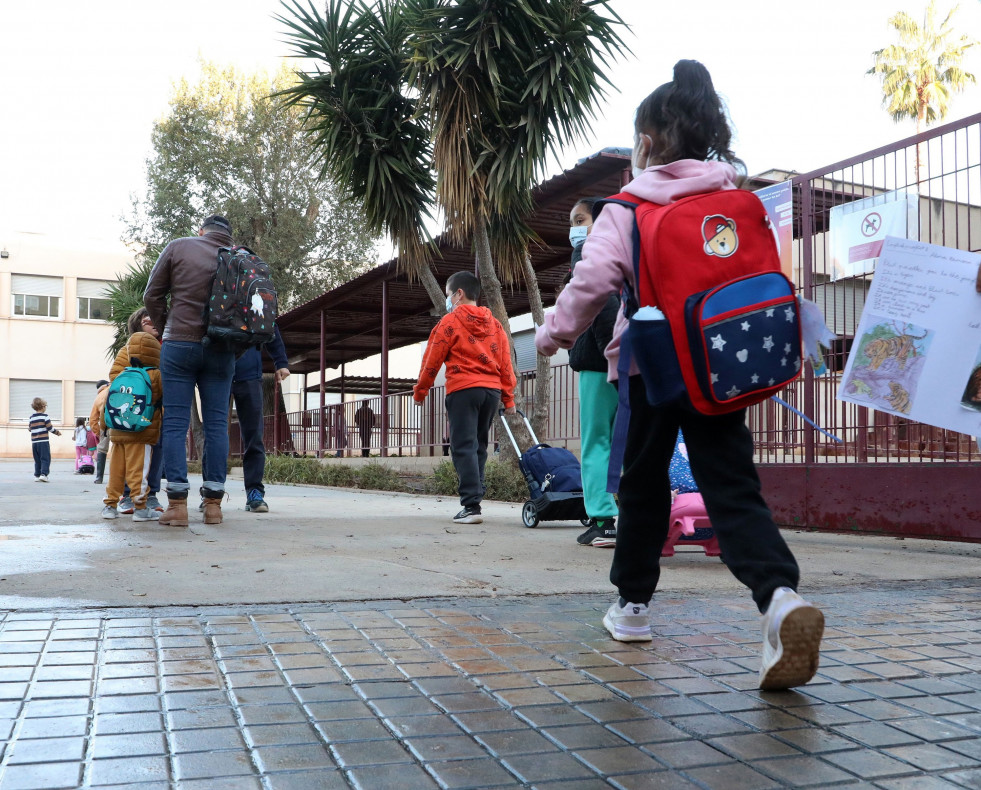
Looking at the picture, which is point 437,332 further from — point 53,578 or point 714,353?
point 714,353

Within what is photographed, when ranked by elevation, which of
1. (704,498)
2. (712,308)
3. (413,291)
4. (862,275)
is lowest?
(704,498)

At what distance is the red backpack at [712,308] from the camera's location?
2.24m

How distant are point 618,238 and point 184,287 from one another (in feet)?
12.1

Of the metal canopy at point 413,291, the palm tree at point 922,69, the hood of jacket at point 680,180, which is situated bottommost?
the hood of jacket at point 680,180

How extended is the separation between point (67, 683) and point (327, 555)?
7.47 ft

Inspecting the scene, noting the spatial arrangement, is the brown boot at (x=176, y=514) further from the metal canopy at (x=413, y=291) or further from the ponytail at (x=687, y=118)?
the metal canopy at (x=413, y=291)

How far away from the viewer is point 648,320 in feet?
7.52

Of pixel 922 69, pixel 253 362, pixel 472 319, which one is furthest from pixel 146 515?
pixel 922 69

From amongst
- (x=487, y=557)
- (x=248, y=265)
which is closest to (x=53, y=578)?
(x=487, y=557)

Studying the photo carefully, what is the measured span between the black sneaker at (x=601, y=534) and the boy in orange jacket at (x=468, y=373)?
4.96 ft

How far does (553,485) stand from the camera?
6035mm

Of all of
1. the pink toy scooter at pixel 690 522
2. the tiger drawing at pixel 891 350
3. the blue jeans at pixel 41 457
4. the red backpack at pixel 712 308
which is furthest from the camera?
the blue jeans at pixel 41 457

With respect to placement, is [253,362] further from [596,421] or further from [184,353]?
[596,421]

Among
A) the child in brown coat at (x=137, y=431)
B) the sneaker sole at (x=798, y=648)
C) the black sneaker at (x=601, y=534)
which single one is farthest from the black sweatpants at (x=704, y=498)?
the child in brown coat at (x=137, y=431)
